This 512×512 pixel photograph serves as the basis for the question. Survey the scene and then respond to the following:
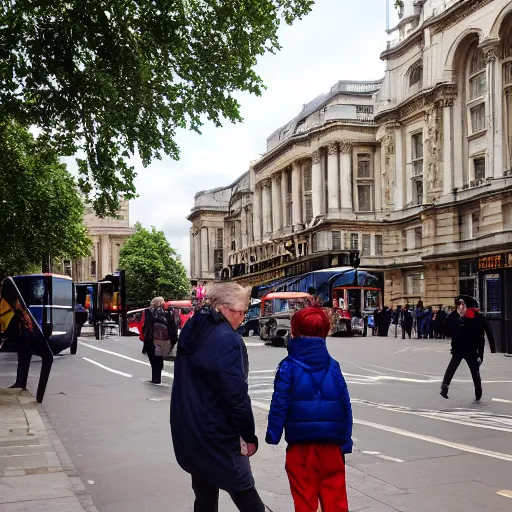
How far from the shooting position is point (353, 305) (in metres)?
45.9

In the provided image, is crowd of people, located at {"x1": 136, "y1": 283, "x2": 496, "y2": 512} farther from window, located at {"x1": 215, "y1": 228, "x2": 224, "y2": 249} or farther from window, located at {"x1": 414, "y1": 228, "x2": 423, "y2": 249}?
window, located at {"x1": 215, "y1": 228, "x2": 224, "y2": 249}

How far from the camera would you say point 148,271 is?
342ft

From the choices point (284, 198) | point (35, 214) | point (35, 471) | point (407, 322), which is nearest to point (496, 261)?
point (407, 322)

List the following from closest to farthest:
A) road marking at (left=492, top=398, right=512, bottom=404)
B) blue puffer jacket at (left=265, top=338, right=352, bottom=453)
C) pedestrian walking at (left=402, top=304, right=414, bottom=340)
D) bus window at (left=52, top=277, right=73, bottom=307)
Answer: blue puffer jacket at (left=265, top=338, right=352, bottom=453)
road marking at (left=492, top=398, right=512, bottom=404)
bus window at (left=52, top=277, right=73, bottom=307)
pedestrian walking at (left=402, top=304, right=414, bottom=340)

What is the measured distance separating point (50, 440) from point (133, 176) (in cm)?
996

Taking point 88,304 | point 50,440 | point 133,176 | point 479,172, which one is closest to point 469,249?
point 479,172

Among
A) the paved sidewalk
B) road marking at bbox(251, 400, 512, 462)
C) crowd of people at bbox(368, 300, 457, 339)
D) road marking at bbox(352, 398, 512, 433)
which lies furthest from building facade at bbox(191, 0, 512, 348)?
the paved sidewalk

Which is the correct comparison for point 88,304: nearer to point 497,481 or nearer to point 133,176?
point 133,176

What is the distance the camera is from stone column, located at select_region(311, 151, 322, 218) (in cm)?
7994

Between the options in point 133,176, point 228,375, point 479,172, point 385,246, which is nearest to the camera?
point 228,375

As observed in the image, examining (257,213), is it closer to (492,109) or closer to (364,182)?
(364,182)

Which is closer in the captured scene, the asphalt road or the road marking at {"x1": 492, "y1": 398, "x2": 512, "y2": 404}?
the asphalt road

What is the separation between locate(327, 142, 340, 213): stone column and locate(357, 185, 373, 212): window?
2100 mm

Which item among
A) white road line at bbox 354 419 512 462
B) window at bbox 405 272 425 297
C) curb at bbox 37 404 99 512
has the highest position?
window at bbox 405 272 425 297
